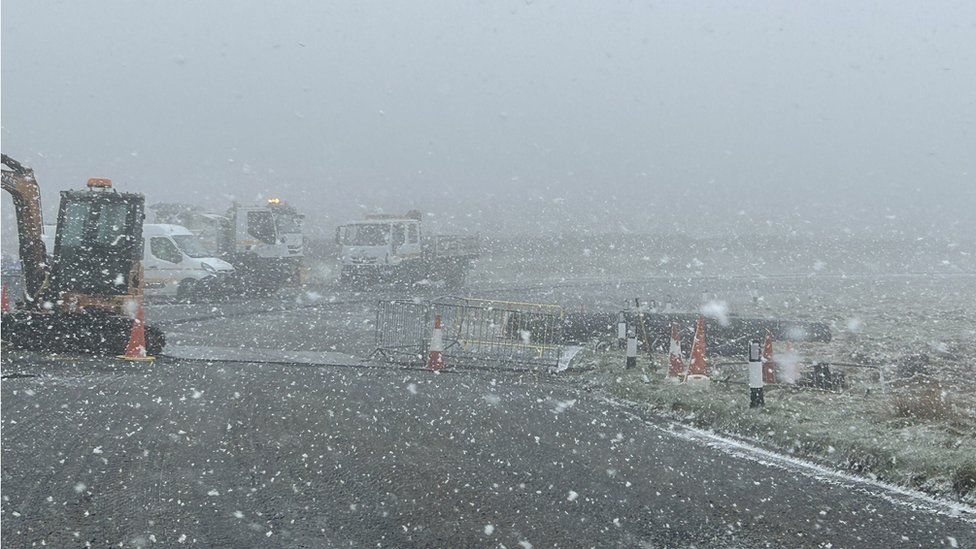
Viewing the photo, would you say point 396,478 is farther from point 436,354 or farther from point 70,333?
point 70,333

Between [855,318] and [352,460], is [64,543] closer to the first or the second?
[352,460]

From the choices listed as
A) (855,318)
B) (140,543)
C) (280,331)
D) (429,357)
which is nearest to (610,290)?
(855,318)

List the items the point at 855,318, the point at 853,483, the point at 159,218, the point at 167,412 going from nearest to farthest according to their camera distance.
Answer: the point at 853,483, the point at 167,412, the point at 855,318, the point at 159,218

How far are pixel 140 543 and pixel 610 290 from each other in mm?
35339

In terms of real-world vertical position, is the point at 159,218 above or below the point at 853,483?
above

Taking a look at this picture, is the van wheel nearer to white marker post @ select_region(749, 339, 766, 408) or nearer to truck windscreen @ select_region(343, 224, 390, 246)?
truck windscreen @ select_region(343, 224, 390, 246)

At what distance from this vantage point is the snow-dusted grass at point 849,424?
24.6 ft

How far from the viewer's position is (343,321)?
2331 centimetres

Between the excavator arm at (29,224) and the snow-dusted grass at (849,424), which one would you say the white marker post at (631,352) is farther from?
the excavator arm at (29,224)

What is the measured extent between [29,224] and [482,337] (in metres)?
7.77

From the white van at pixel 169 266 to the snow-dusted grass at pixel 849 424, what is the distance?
19.4 m

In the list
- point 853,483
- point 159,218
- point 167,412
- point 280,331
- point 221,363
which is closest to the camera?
point 853,483

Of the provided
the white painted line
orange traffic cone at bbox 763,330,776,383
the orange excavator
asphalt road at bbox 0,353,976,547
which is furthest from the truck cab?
the white painted line

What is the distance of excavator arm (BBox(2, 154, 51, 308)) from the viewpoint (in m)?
15.7
